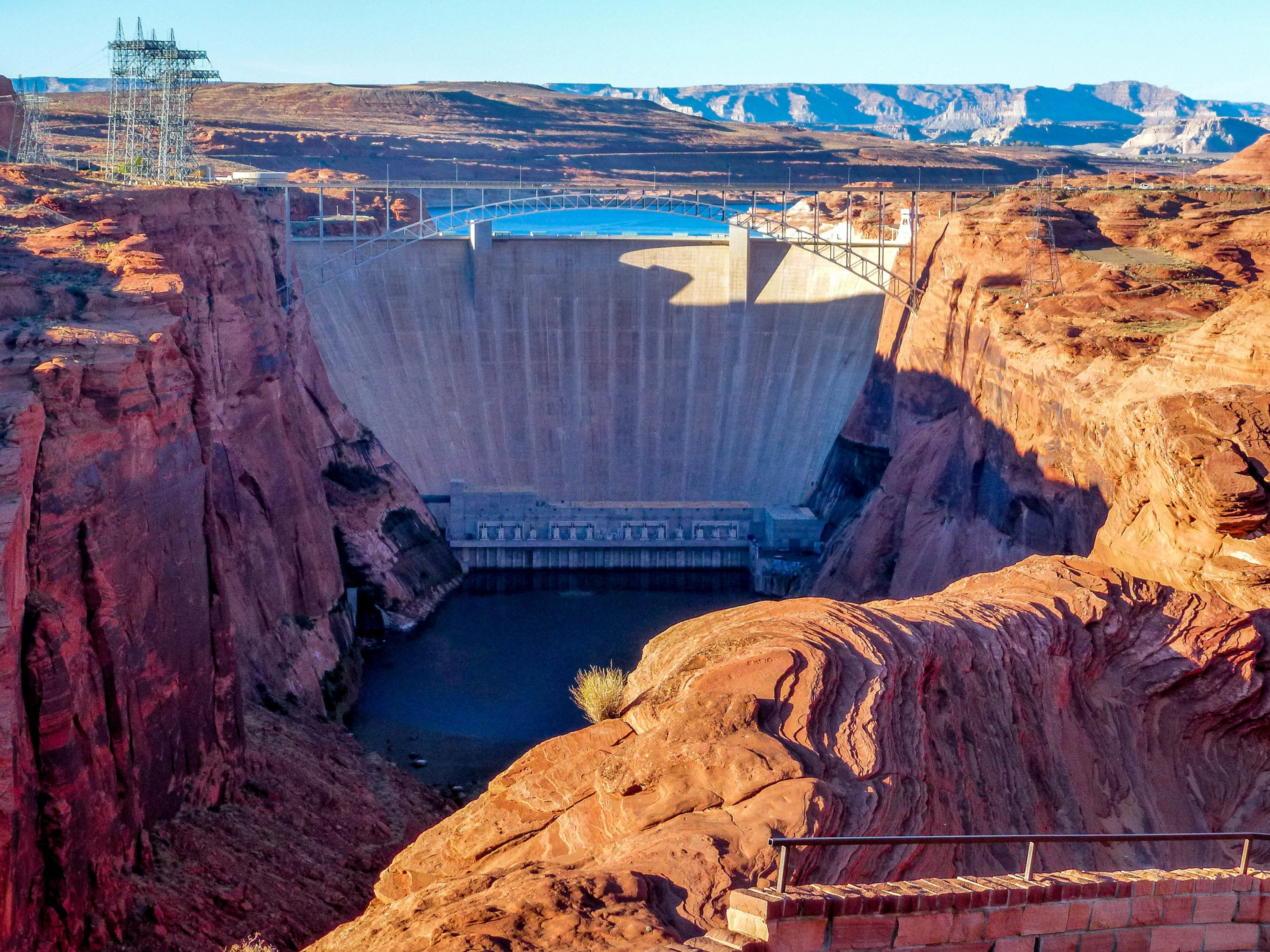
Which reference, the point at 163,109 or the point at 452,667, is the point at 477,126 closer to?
the point at 163,109

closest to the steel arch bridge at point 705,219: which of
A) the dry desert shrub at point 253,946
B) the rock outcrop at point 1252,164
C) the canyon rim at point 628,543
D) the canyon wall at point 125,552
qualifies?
the canyon rim at point 628,543

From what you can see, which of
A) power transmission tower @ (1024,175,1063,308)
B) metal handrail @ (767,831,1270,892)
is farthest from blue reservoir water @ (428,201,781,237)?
metal handrail @ (767,831,1270,892)

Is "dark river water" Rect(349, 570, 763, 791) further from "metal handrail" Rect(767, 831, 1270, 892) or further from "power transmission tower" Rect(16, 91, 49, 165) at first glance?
"metal handrail" Rect(767, 831, 1270, 892)

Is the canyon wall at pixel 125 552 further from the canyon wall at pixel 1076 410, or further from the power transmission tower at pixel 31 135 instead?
the canyon wall at pixel 1076 410

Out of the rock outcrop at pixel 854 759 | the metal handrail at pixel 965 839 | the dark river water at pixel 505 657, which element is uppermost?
the metal handrail at pixel 965 839

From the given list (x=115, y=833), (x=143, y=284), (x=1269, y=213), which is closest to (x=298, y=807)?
(x=115, y=833)

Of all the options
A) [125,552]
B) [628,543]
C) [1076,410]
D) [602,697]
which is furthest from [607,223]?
Answer: [602,697]

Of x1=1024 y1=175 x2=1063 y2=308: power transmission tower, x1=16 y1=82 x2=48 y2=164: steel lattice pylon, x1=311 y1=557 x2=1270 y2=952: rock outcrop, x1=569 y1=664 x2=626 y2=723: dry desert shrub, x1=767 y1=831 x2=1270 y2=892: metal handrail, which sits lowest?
x1=569 y1=664 x2=626 y2=723: dry desert shrub
